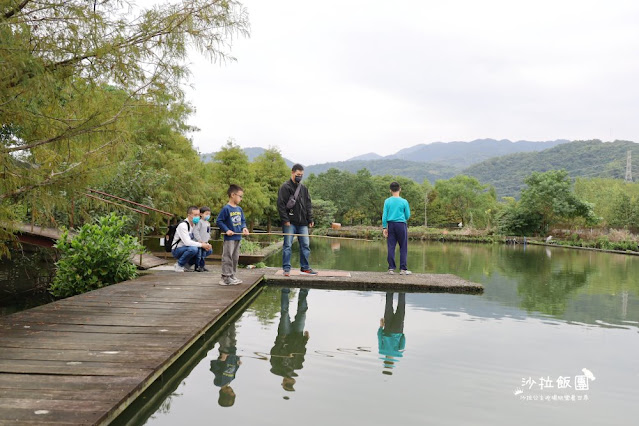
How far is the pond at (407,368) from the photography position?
8.84 feet

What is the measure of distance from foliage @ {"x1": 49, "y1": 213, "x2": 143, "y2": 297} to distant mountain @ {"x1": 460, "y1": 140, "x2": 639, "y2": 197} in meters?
112

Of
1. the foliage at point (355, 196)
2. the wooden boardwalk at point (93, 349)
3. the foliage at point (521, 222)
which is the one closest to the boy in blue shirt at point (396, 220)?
the wooden boardwalk at point (93, 349)

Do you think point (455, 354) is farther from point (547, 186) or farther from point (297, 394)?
point (547, 186)

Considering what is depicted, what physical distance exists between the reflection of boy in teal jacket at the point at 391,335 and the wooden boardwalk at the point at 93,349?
5.03ft

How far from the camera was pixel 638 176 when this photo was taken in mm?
101312

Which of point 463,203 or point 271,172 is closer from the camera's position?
point 271,172

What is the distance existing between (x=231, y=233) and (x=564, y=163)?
143884 millimetres

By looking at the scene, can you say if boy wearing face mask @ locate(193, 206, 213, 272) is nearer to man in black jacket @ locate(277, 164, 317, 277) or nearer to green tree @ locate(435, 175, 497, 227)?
man in black jacket @ locate(277, 164, 317, 277)

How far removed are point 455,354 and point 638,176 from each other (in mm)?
118732

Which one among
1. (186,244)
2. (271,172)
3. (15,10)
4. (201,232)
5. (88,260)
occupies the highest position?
(271,172)

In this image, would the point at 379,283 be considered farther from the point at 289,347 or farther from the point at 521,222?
the point at 521,222

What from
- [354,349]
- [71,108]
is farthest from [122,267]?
[354,349]

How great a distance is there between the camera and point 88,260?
6688mm

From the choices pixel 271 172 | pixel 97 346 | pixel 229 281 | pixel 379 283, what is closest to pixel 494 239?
pixel 271 172
